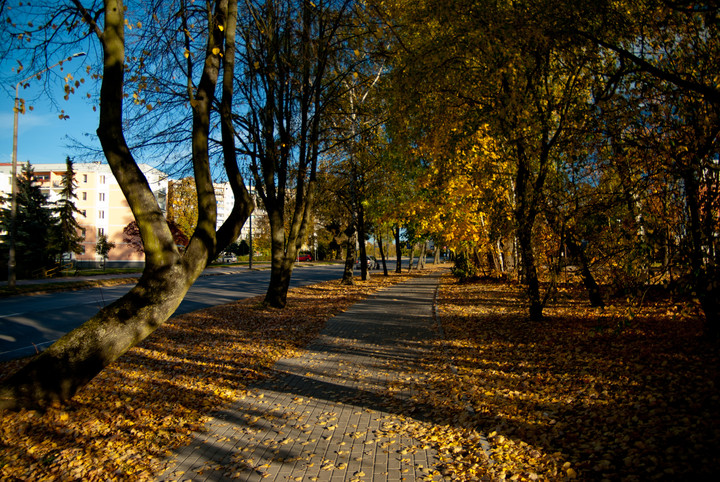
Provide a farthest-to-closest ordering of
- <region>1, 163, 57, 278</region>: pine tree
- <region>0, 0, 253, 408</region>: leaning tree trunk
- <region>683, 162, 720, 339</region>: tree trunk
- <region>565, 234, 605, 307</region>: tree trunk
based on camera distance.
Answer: <region>1, 163, 57, 278</region>: pine tree
<region>565, 234, 605, 307</region>: tree trunk
<region>683, 162, 720, 339</region>: tree trunk
<region>0, 0, 253, 408</region>: leaning tree trunk

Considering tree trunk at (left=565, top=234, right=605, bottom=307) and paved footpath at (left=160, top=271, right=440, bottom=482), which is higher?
tree trunk at (left=565, top=234, right=605, bottom=307)

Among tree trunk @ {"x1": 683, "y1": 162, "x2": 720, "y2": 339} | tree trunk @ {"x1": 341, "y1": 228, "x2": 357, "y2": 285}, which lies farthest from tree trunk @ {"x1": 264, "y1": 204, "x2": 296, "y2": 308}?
tree trunk @ {"x1": 683, "y1": 162, "x2": 720, "y2": 339}

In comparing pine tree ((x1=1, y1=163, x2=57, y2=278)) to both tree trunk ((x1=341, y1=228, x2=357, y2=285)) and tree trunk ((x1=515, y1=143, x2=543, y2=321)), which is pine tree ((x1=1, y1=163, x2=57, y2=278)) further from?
tree trunk ((x1=515, y1=143, x2=543, y2=321))

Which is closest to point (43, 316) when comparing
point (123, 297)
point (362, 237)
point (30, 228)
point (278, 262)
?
point (278, 262)

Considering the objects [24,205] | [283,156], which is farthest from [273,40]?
[24,205]

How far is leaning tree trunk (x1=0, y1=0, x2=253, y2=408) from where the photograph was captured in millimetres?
4461

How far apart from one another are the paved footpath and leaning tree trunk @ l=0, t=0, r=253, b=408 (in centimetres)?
134

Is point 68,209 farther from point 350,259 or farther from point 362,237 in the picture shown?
point 350,259

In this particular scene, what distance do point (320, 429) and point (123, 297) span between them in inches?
99.7

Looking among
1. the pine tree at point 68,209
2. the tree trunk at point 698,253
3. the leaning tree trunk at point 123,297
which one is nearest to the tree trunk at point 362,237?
the tree trunk at point 698,253

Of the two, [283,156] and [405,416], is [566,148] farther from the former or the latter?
[283,156]

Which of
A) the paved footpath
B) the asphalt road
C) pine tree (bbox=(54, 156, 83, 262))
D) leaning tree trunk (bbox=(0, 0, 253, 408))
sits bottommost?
the paved footpath

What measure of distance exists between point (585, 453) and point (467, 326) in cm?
682

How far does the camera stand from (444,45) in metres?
8.98
